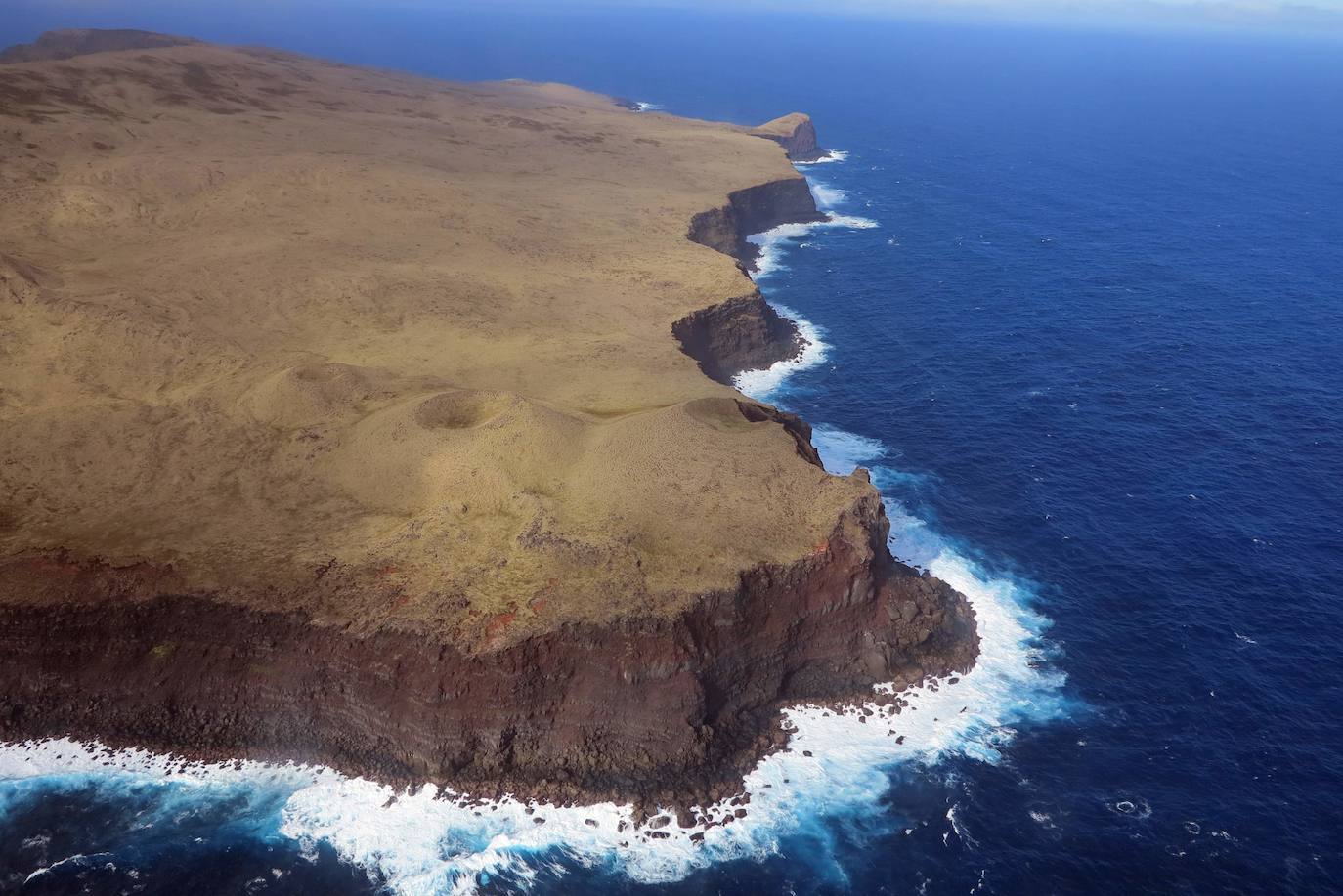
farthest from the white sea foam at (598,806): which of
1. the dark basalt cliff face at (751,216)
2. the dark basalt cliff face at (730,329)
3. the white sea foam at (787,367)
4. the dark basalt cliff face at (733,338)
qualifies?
the dark basalt cliff face at (751,216)

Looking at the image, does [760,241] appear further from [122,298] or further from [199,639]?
[199,639]

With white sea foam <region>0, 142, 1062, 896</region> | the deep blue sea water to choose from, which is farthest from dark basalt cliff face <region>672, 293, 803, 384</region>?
white sea foam <region>0, 142, 1062, 896</region>

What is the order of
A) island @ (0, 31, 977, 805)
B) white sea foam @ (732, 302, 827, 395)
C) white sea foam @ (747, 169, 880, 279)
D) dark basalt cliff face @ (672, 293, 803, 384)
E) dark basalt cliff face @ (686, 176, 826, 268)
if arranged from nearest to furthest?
island @ (0, 31, 977, 805), dark basalt cliff face @ (672, 293, 803, 384), white sea foam @ (732, 302, 827, 395), dark basalt cliff face @ (686, 176, 826, 268), white sea foam @ (747, 169, 880, 279)

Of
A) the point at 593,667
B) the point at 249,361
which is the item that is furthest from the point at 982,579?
the point at 249,361

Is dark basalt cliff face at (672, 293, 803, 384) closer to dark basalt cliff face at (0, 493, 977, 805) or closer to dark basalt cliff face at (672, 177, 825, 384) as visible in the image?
dark basalt cliff face at (672, 177, 825, 384)

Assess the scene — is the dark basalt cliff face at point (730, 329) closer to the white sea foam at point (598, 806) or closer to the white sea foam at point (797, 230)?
the white sea foam at point (797, 230)

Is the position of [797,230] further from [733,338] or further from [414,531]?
[414,531]

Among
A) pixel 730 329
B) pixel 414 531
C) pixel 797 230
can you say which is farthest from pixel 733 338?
pixel 797 230
